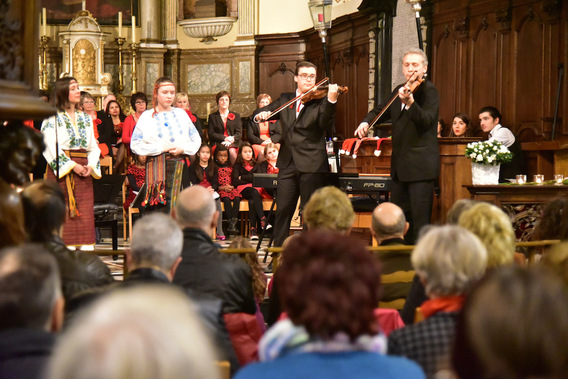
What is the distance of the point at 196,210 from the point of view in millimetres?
3510

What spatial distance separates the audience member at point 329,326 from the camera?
1801mm

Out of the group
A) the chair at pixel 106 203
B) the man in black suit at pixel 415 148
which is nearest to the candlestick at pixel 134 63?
the chair at pixel 106 203

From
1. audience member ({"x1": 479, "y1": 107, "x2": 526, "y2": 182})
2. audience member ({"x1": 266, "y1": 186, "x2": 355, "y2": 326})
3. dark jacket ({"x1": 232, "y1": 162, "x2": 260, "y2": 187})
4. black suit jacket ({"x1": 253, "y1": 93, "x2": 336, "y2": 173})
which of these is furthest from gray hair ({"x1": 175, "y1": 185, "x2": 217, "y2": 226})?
dark jacket ({"x1": 232, "y1": 162, "x2": 260, "y2": 187})

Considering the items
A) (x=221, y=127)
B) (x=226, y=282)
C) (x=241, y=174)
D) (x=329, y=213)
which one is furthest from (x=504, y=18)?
(x=226, y=282)

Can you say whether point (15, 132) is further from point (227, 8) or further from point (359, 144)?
Answer: point (227, 8)

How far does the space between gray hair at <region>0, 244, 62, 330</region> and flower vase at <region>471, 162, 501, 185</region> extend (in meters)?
5.86

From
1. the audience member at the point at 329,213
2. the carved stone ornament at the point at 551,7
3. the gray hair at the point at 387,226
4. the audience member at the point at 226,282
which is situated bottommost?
the audience member at the point at 226,282

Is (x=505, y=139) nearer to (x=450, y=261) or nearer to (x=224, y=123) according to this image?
(x=224, y=123)

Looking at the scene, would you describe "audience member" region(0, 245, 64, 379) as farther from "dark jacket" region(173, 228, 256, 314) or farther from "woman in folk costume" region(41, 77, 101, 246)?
"woman in folk costume" region(41, 77, 101, 246)

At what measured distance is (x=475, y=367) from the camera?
155 cm

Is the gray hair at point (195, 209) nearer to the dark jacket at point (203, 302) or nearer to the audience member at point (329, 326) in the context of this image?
the dark jacket at point (203, 302)

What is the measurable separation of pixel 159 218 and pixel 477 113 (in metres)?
8.10

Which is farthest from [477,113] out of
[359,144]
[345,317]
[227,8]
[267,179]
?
[345,317]

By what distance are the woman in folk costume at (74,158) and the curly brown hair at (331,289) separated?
4751 millimetres
